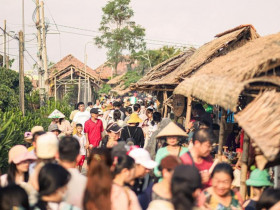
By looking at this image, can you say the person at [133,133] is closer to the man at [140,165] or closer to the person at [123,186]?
the man at [140,165]

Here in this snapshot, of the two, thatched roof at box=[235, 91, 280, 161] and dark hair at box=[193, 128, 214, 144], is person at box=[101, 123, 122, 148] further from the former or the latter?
dark hair at box=[193, 128, 214, 144]

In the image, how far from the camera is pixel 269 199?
192 inches

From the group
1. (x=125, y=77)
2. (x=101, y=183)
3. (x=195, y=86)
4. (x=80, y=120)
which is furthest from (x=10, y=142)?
(x=125, y=77)

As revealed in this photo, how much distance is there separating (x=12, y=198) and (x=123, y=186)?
1241mm

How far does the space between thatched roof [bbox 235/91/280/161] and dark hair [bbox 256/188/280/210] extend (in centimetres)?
36

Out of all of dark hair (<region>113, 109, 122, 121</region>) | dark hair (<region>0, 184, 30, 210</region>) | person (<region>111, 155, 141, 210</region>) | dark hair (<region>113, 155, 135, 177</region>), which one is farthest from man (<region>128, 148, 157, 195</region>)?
dark hair (<region>113, 109, 122, 121</region>)

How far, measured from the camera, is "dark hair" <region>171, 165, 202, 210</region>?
3.58 m

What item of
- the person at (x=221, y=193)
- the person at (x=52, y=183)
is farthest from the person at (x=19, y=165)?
the person at (x=221, y=193)

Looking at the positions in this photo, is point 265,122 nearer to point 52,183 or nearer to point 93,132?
point 52,183

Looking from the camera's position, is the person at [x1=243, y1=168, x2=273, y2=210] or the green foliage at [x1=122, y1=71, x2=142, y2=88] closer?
the person at [x1=243, y1=168, x2=273, y2=210]

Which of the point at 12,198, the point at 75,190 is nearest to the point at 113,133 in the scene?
the point at 75,190

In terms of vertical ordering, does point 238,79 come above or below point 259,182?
above

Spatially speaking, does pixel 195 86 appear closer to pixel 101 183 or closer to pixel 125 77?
pixel 101 183

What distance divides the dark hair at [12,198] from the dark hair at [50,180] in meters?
0.22
